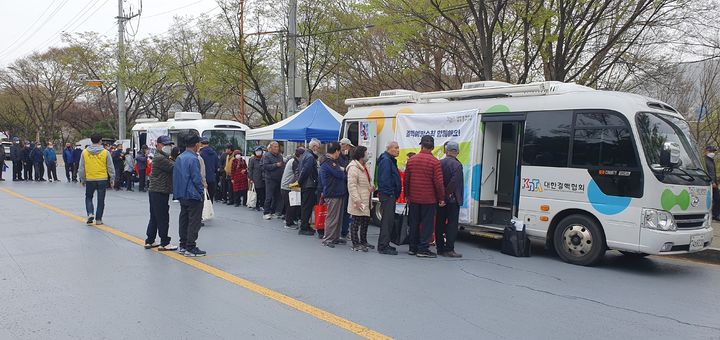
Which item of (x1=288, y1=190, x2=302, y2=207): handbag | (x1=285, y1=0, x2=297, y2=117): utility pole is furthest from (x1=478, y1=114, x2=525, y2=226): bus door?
(x1=285, y1=0, x2=297, y2=117): utility pole

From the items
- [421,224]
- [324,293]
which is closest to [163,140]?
[324,293]

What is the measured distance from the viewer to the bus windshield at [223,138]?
64.4 feet

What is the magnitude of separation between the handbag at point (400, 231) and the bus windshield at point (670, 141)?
12.4 ft

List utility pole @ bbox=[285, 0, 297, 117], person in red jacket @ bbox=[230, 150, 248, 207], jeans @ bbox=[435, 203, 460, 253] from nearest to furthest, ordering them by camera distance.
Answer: jeans @ bbox=[435, 203, 460, 253], person in red jacket @ bbox=[230, 150, 248, 207], utility pole @ bbox=[285, 0, 297, 117]

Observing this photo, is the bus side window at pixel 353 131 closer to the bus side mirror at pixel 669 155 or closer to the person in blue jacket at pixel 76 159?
the bus side mirror at pixel 669 155

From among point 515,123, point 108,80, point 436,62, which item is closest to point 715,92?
point 436,62

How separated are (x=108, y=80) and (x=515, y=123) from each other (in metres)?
33.2

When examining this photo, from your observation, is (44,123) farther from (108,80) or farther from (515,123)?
(515,123)

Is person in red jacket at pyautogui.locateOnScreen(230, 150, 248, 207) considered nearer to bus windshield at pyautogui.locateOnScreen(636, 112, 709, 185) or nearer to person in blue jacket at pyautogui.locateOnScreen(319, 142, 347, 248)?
person in blue jacket at pyautogui.locateOnScreen(319, 142, 347, 248)

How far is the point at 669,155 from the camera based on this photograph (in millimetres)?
7621

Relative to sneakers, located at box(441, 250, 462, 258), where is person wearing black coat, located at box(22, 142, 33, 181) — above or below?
above

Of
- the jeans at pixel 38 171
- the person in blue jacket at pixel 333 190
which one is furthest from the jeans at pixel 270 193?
the jeans at pixel 38 171

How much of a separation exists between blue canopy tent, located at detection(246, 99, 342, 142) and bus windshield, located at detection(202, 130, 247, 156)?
4.44 m

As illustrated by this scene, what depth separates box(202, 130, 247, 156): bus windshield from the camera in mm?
19641
